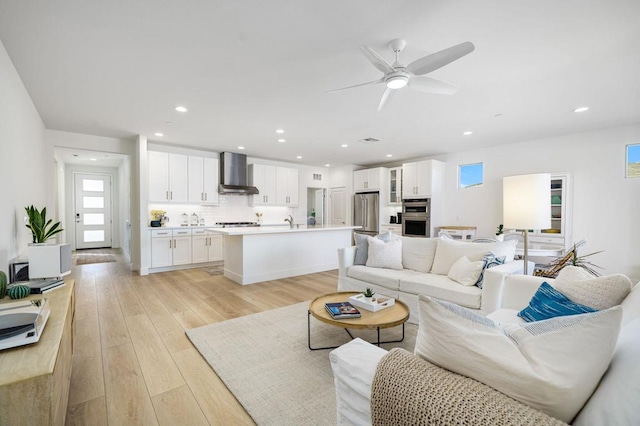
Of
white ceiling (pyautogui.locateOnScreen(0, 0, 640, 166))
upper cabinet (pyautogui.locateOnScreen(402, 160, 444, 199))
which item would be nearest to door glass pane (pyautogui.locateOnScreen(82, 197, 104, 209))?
white ceiling (pyautogui.locateOnScreen(0, 0, 640, 166))

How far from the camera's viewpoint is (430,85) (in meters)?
2.43

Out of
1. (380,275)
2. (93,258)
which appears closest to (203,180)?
(93,258)

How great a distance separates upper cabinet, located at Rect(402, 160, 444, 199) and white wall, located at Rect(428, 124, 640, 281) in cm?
127

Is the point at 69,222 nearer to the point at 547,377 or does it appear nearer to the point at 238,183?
the point at 238,183

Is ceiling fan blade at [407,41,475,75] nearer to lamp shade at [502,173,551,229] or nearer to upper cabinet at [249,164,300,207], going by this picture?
lamp shade at [502,173,551,229]

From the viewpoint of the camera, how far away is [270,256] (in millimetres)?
4914

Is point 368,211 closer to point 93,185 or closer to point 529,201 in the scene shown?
point 529,201

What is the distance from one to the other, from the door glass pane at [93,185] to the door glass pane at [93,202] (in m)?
0.28

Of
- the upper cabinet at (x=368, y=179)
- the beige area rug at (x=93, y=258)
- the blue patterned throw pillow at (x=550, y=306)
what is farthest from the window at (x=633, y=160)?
the beige area rug at (x=93, y=258)

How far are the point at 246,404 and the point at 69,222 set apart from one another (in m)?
9.57

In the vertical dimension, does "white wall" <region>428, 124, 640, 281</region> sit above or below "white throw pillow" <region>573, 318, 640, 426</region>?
above

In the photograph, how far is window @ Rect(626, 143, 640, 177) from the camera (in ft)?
14.5

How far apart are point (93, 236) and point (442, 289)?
→ 1024 cm

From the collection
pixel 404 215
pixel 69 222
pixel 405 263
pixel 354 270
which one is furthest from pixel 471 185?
pixel 69 222
